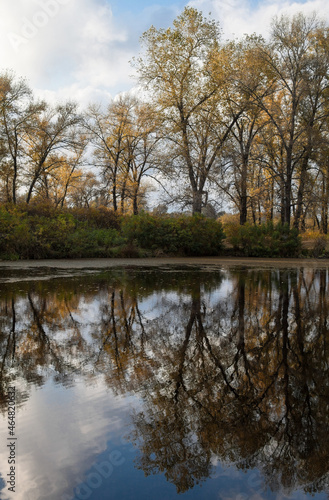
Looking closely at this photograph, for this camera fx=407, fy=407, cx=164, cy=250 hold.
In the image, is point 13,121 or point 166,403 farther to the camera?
point 13,121

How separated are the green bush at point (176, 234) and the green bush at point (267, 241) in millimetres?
1254

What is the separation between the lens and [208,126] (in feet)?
98.6

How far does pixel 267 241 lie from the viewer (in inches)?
902

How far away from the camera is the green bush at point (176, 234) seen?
2181cm

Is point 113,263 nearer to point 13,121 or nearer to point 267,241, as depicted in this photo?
point 267,241

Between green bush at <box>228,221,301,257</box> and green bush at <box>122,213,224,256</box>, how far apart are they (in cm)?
125

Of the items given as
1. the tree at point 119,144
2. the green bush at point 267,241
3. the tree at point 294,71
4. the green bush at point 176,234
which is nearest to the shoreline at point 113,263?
the green bush at point 267,241

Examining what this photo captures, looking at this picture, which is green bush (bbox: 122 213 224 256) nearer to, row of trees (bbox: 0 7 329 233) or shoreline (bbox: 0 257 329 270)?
shoreline (bbox: 0 257 329 270)

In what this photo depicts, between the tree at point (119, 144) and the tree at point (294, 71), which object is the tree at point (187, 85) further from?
the tree at point (119, 144)

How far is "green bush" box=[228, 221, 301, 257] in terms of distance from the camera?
2278 cm

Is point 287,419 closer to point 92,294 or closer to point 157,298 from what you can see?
point 157,298

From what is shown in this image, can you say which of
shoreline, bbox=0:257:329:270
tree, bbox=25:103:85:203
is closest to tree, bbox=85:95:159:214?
tree, bbox=25:103:85:203

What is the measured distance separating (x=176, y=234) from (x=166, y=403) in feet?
61.0

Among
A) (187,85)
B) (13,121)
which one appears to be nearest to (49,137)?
(13,121)
